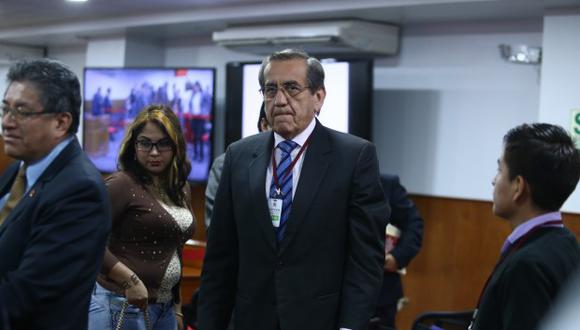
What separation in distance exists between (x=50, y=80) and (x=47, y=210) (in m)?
0.33

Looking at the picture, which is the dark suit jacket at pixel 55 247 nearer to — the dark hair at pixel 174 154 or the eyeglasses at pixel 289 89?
the eyeglasses at pixel 289 89

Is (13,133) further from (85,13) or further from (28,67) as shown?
(85,13)

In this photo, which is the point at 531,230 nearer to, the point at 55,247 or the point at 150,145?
the point at 55,247

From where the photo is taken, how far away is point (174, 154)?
10.2 feet

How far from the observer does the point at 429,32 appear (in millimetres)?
5754

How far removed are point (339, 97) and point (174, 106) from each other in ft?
5.69

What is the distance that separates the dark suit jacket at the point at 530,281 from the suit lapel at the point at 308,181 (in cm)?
69

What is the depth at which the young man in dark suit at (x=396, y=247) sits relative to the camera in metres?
4.25

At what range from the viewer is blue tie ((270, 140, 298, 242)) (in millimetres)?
2422

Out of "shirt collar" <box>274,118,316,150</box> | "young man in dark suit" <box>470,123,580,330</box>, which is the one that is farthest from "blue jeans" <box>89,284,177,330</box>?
"young man in dark suit" <box>470,123,580,330</box>

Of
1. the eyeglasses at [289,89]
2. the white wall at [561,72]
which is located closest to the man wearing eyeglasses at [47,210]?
the eyeglasses at [289,89]

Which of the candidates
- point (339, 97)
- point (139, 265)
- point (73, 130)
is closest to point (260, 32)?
point (339, 97)

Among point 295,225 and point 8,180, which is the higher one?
point 8,180

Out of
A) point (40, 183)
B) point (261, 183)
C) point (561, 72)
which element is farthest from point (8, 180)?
point (561, 72)
